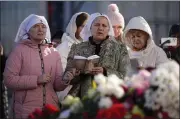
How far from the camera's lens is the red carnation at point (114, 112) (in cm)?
483

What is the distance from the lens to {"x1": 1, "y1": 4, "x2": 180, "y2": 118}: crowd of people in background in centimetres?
774

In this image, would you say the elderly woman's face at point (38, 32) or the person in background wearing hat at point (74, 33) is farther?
the person in background wearing hat at point (74, 33)

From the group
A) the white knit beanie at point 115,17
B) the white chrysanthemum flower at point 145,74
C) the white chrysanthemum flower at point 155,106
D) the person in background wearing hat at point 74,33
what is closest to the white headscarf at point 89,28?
the person in background wearing hat at point 74,33

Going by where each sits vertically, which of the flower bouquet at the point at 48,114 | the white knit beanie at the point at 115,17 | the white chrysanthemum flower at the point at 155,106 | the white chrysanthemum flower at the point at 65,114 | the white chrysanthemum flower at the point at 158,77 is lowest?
the flower bouquet at the point at 48,114

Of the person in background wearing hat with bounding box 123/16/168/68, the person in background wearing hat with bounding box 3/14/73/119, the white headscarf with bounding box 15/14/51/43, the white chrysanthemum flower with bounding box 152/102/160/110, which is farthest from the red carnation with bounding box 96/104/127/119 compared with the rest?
the white headscarf with bounding box 15/14/51/43

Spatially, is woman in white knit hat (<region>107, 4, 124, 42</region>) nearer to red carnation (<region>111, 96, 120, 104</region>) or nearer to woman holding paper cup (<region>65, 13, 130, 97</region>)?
woman holding paper cup (<region>65, 13, 130, 97</region>)

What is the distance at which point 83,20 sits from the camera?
370 inches

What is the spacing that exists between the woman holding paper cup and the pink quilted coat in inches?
13.5

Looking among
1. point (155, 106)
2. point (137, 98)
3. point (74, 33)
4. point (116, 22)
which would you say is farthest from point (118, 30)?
point (155, 106)

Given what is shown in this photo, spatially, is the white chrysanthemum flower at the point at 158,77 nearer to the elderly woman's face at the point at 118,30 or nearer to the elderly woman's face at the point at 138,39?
the elderly woman's face at the point at 138,39

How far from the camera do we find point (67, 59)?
26.0 ft

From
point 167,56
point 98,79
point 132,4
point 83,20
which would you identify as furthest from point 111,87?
point 132,4

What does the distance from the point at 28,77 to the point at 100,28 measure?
846 mm

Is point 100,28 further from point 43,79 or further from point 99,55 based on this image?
point 43,79
